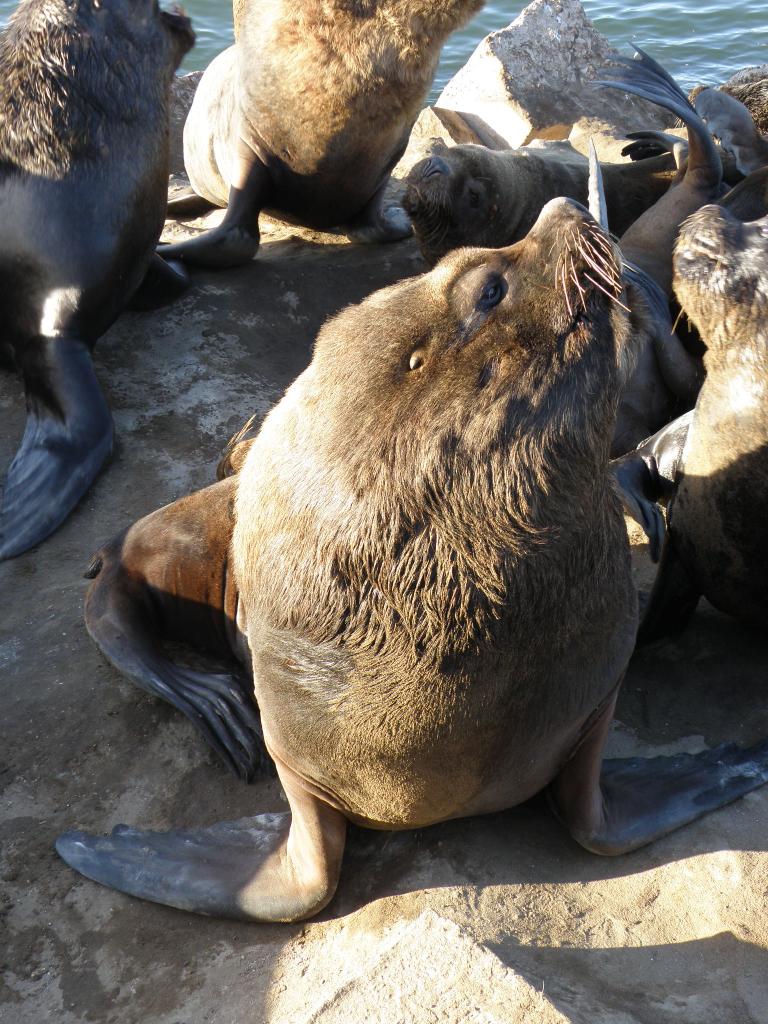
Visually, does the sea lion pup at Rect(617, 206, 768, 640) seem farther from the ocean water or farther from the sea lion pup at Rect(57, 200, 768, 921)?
the ocean water

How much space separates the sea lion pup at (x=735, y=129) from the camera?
6.77 m

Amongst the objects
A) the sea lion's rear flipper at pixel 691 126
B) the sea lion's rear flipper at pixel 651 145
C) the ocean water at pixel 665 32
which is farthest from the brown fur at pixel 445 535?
the ocean water at pixel 665 32

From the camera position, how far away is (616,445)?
5.04 metres

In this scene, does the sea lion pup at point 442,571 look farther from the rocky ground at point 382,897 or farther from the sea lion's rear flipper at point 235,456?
the sea lion's rear flipper at point 235,456

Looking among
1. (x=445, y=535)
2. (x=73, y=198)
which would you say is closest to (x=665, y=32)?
(x=73, y=198)

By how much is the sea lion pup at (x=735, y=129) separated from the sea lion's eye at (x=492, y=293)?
183 inches

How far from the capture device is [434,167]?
19.9 ft

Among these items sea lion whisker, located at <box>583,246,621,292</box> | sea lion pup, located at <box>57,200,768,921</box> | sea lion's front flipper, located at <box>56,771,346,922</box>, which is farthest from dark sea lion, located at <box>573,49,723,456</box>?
sea lion's front flipper, located at <box>56,771,346,922</box>

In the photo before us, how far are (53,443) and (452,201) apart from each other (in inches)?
100

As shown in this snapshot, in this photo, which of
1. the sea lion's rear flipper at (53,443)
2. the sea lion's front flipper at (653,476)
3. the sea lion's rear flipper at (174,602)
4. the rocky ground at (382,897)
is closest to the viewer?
the rocky ground at (382,897)

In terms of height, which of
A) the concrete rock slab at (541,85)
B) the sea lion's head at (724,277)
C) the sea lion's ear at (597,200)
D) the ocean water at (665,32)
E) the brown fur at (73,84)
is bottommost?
the ocean water at (665,32)

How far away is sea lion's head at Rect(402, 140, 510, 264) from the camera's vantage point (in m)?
5.98

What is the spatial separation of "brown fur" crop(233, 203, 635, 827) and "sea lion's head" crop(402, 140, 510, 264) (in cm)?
339

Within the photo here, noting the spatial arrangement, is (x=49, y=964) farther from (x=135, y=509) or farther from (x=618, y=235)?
(x=618, y=235)
